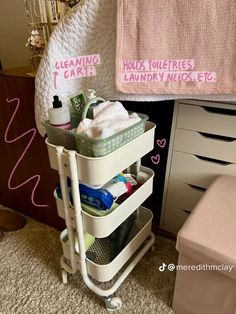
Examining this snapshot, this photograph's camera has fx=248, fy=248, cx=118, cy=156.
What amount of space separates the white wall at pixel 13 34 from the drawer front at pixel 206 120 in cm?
87

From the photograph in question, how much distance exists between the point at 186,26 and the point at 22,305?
1.04 meters

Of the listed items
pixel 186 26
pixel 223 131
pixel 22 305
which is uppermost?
pixel 186 26

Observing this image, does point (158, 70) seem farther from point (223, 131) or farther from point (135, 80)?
point (223, 131)

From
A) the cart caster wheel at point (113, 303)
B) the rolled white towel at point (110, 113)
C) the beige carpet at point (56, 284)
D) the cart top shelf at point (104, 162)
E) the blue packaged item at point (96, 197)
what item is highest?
the rolled white towel at point (110, 113)

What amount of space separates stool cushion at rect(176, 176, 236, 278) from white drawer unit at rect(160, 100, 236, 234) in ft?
0.46

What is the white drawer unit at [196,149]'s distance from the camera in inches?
33.0

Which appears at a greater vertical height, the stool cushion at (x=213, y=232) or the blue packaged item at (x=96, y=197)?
the blue packaged item at (x=96, y=197)

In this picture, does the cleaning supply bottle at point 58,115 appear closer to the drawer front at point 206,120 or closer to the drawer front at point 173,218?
the drawer front at point 206,120

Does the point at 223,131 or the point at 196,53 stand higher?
the point at 196,53

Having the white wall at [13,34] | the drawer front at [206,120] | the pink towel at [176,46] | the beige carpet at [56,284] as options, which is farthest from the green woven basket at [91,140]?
the white wall at [13,34]

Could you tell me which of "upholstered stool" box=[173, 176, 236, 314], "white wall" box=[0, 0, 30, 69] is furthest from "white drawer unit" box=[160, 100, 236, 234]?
"white wall" box=[0, 0, 30, 69]

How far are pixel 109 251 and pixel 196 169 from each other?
46cm

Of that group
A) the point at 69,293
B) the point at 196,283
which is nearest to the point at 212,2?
the point at 196,283

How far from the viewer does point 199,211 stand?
75 centimetres
